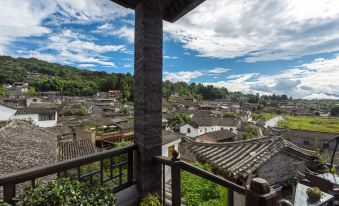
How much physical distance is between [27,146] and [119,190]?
8263 mm

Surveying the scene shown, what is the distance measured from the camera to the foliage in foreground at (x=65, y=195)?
181cm

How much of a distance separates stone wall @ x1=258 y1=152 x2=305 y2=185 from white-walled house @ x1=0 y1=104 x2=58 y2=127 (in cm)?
2479

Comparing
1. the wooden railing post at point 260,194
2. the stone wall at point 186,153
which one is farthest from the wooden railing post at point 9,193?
the stone wall at point 186,153

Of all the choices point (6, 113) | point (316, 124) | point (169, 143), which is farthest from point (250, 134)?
point (6, 113)

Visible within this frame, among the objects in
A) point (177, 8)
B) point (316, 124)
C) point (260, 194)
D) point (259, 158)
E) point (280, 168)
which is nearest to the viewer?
point (260, 194)

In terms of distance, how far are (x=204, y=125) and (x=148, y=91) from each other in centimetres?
3335

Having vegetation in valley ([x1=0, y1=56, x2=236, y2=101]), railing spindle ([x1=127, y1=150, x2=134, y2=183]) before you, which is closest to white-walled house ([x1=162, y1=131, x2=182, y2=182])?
railing spindle ([x1=127, y1=150, x2=134, y2=183])

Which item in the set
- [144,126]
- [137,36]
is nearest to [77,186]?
[144,126]

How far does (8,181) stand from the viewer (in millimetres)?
1790

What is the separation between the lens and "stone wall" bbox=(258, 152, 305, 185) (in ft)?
19.7

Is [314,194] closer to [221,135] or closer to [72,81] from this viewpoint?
[221,135]

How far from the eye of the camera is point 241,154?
612 cm

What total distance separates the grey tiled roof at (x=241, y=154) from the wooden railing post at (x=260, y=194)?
407cm

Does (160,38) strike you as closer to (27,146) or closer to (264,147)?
(264,147)
